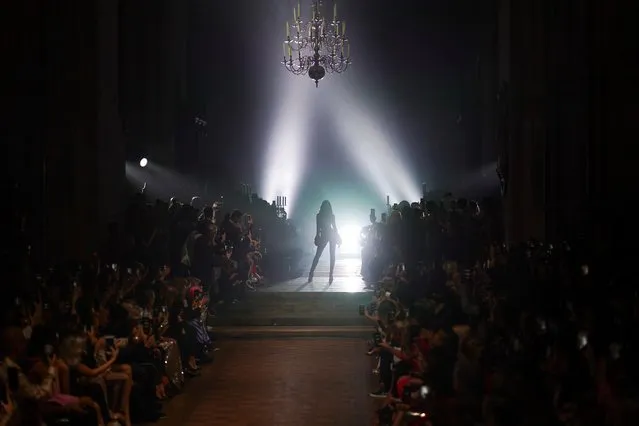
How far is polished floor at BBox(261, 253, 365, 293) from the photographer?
16.6 meters

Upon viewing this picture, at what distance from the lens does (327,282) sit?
18.1m

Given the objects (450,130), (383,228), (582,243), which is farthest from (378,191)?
(582,243)

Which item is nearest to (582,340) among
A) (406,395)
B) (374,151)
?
(406,395)

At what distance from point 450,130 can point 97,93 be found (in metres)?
13.3

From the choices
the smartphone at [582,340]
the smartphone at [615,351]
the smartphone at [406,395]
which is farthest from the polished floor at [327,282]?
the smartphone at [615,351]

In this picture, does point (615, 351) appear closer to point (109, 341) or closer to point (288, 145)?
point (109, 341)

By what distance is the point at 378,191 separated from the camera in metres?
27.3

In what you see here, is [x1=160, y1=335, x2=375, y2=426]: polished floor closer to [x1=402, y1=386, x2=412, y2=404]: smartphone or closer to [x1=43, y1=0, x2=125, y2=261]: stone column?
[x1=402, y1=386, x2=412, y2=404]: smartphone

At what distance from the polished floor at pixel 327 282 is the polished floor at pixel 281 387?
10.6ft

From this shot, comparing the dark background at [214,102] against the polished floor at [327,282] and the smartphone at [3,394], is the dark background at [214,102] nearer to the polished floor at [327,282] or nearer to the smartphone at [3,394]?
the polished floor at [327,282]

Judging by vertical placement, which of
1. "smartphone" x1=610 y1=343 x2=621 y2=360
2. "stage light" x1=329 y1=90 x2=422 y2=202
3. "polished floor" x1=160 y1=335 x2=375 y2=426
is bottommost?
"polished floor" x1=160 y1=335 x2=375 y2=426

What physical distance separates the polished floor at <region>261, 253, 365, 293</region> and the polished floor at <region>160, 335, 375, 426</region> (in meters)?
3.22

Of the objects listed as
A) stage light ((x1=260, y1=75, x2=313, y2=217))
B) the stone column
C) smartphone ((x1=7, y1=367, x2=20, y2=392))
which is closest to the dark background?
the stone column

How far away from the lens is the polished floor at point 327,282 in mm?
16583
